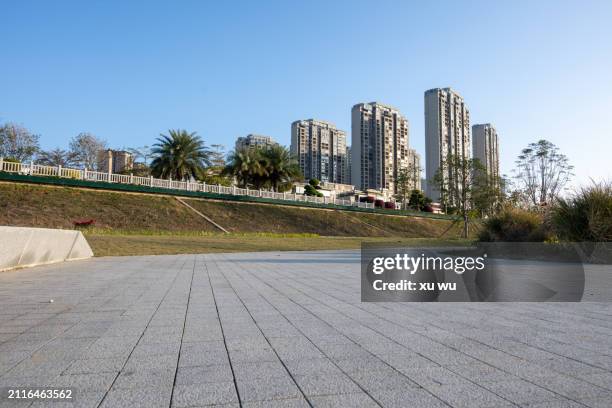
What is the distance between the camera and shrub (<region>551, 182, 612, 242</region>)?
11922 mm

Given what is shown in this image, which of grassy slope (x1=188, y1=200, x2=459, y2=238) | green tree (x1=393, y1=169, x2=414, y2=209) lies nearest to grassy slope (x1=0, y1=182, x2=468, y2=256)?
grassy slope (x1=188, y1=200, x2=459, y2=238)

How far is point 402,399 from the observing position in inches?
91.1

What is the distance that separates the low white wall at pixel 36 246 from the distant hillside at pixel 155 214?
60.3ft

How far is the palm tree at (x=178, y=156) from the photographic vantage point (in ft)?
164

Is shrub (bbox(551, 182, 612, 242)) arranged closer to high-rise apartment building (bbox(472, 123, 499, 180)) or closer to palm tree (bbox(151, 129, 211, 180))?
palm tree (bbox(151, 129, 211, 180))

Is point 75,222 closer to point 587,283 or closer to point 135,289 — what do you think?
point 135,289

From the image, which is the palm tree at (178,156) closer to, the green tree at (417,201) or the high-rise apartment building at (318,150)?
the green tree at (417,201)

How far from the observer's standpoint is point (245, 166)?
182 ft

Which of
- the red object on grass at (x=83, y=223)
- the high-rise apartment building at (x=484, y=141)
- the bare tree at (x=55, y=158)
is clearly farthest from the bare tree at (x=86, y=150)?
the high-rise apartment building at (x=484, y=141)

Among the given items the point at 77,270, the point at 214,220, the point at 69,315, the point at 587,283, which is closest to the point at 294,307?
the point at 69,315

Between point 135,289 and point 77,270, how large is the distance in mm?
3925

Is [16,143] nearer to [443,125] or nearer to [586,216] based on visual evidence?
[586,216]

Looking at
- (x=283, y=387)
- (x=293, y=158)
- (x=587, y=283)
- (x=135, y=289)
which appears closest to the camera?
(x=283, y=387)

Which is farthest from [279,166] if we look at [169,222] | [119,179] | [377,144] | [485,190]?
[377,144]
